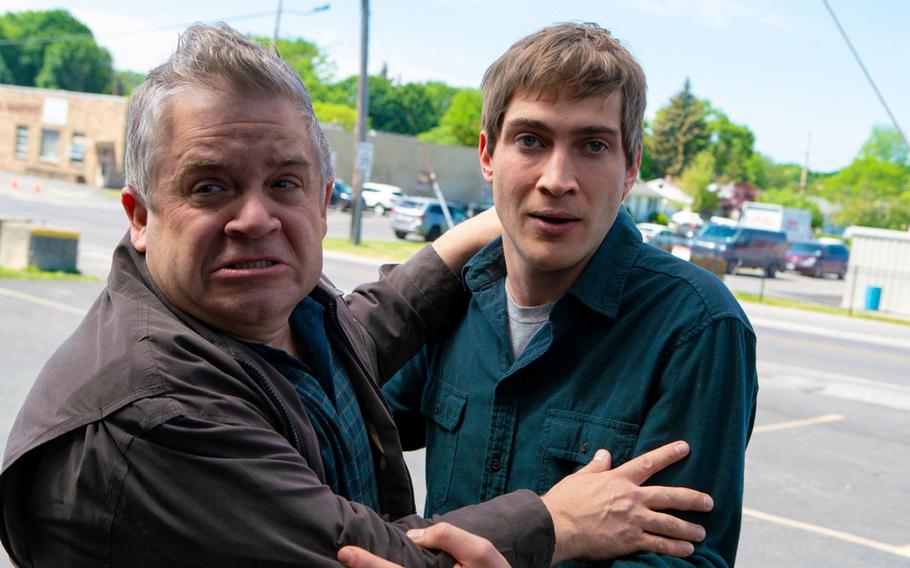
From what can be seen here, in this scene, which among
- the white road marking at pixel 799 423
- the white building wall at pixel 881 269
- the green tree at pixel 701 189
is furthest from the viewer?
the green tree at pixel 701 189

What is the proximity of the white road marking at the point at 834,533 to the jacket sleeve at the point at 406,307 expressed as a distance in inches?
175

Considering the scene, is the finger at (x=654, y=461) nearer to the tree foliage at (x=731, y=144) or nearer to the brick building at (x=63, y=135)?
the brick building at (x=63, y=135)

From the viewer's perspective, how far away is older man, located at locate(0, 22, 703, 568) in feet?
5.09

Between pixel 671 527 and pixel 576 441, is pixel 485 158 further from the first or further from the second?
pixel 671 527

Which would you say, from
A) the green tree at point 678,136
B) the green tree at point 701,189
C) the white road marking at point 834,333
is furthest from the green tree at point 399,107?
the white road marking at point 834,333

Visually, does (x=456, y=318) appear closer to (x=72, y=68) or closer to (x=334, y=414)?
(x=334, y=414)

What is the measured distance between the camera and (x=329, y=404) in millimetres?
1985

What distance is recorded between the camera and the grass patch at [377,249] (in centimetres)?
2552

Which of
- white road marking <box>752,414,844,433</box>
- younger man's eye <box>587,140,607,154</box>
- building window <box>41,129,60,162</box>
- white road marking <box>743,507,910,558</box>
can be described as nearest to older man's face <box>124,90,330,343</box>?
younger man's eye <box>587,140,607,154</box>

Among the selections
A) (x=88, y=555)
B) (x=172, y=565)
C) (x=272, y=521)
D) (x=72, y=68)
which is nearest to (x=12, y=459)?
(x=88, y=555)

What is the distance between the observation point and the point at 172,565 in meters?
1.56

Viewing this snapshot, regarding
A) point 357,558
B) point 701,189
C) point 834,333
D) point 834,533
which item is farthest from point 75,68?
point 357,558

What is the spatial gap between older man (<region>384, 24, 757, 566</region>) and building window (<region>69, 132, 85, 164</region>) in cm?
5541

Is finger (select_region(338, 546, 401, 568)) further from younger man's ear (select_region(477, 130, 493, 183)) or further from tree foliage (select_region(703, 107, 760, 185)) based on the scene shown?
tree foliage (select_region(703, 107, 760, 185))
